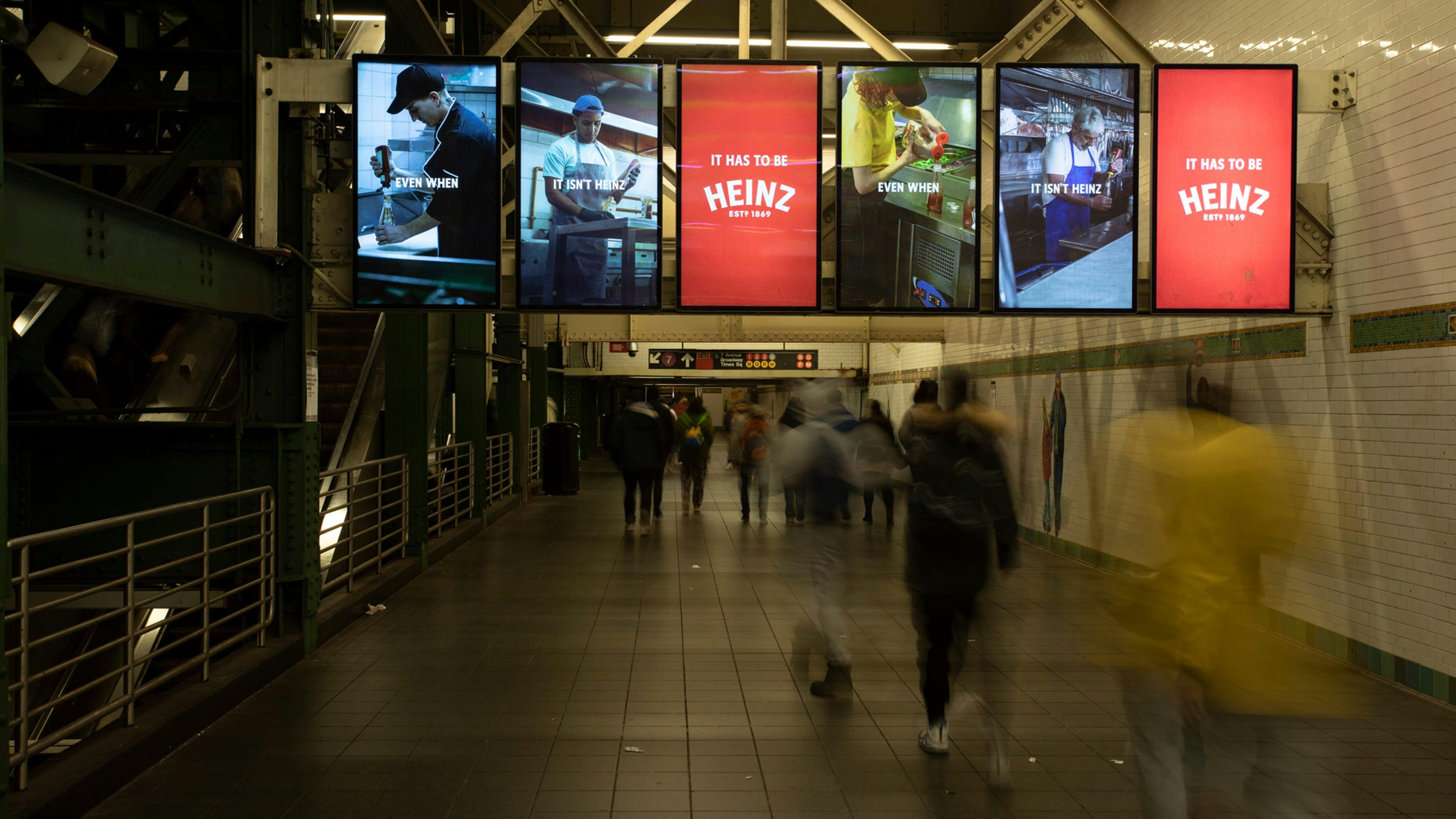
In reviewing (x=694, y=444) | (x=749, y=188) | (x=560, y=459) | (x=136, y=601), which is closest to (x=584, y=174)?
(x=749, y=188)

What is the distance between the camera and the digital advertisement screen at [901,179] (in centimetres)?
738

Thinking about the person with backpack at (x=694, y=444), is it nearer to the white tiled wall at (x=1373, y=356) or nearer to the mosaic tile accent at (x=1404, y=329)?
the white tiled wall at (x=1373, y=356)

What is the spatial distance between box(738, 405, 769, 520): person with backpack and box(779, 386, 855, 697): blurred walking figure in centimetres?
735

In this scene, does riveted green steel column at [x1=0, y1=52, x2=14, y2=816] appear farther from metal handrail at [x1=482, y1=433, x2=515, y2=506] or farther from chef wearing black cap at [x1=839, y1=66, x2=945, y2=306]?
metal handrail at [x1=482, y1=433, x2=515, y2=506]

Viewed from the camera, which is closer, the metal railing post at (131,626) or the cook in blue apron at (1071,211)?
the metal railing post at (131,626)

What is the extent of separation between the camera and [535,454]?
2122 centimetres

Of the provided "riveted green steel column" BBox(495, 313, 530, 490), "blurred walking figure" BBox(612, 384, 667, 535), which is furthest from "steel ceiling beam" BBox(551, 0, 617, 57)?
"riveted green steel column" BBox(495, 313, 530, 490)

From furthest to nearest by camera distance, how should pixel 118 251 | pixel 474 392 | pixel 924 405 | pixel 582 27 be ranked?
pixel 474 392 → pixel 582 27 → pixel 924 405 → pixel 118 251

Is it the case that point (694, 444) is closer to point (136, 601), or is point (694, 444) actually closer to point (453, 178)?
point (453, 178)

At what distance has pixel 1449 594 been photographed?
19.7 ft

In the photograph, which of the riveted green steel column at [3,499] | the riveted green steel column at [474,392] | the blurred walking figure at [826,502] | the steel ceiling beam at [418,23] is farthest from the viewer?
the riveted green steel column at [474,392]

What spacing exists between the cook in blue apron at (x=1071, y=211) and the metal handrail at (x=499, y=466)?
29.6ft

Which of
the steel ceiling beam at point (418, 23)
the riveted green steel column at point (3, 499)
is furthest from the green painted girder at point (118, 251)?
the steel ceiling beam at point (418, 23)

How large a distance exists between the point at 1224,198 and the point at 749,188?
333cm
